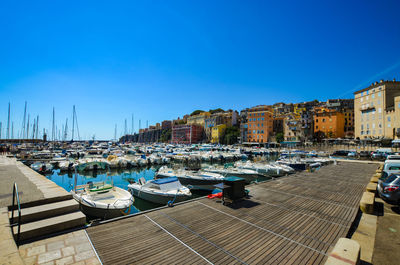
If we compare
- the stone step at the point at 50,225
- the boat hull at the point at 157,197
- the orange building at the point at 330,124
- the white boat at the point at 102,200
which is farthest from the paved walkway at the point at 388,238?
the orange building at the point at 330,124

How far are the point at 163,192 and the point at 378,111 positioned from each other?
73.0 metres

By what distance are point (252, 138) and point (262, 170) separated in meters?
69.6

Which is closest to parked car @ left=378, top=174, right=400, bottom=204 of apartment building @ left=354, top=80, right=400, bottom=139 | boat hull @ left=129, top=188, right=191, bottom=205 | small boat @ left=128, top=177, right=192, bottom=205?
small boat @ left=128, top=177, right=192, bottom=205

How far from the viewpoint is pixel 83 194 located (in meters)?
11.2

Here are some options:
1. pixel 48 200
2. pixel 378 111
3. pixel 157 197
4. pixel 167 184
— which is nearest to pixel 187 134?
pixel 378 111

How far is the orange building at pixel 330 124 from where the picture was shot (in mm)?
75500

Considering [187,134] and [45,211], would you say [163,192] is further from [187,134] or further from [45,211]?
[187,134]

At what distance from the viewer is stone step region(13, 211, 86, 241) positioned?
210 inches

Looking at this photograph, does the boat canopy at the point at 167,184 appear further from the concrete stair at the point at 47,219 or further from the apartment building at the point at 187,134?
the apartment building at the point at 187,134

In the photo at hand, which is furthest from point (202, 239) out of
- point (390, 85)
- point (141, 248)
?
point (390, 85)

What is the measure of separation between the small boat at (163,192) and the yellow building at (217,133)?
95.4 m

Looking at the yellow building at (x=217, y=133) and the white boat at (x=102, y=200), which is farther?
the yellow building at (x=217, y=133)

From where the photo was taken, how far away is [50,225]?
18.6 feet

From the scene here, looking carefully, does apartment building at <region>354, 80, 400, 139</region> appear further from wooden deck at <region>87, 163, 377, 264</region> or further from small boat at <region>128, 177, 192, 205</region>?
small boat at <region>128, 177, 192, 205</region>
